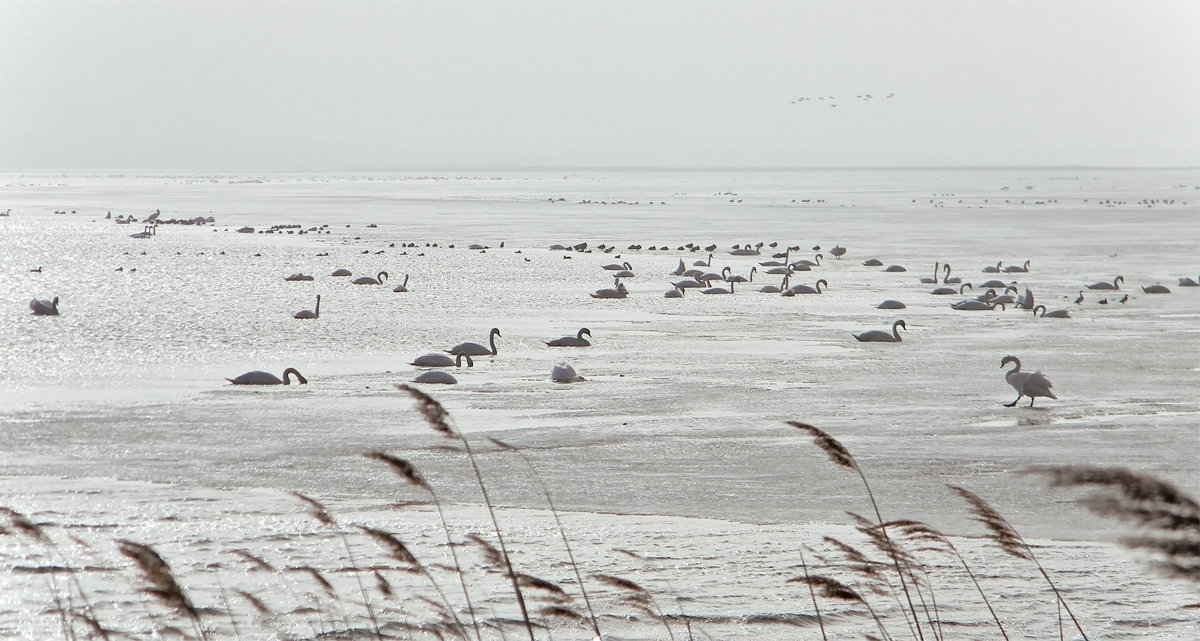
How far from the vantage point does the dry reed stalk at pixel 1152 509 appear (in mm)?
2145

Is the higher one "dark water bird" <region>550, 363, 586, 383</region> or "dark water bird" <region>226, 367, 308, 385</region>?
"dark water bird" <region>550, 363, 586, 383</region>

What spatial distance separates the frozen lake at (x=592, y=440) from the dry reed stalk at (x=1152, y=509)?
750 millimetres

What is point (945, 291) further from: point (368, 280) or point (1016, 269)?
point (368, 280)

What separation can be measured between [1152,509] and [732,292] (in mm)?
24548

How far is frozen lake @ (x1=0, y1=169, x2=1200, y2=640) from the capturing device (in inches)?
267

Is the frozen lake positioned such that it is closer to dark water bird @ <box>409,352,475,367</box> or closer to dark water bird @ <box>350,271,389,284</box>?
dark water bird @ <box>409,352,475,367</box>

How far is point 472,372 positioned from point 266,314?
24.6 feet

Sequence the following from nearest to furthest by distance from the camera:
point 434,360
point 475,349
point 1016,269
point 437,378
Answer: point 437,378 → point 434,360 → point 475,349 → point 1016,269

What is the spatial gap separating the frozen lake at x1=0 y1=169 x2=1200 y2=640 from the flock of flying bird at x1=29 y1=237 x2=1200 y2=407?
0.90 ft

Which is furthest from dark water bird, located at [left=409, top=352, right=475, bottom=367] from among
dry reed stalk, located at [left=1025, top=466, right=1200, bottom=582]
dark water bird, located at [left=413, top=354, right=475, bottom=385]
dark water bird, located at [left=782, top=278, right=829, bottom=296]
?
dry reed stalk, located at [left=1025, top=466, right=1200, bottom=582]

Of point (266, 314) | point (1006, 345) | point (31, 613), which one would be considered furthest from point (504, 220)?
point (31, 613)

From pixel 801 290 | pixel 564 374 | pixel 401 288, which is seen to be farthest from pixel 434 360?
pixel 801 290

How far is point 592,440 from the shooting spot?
440 inches

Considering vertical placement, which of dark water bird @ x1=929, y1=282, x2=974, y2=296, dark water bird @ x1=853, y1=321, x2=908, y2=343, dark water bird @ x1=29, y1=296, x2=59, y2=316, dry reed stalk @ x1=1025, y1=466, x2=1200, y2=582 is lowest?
dark water bird @ x1=29, y1=296, x2=59, y2=316
